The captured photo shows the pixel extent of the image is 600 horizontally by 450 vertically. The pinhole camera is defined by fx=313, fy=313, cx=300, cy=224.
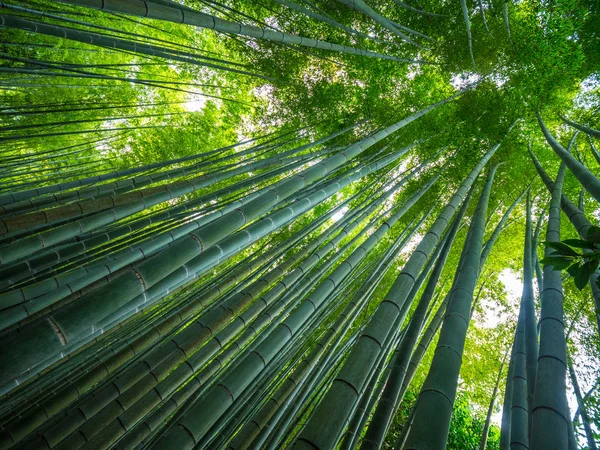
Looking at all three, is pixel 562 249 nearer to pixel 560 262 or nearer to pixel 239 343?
pixel 560 262

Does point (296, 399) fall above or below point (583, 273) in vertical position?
below

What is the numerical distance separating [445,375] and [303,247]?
8.89 ft

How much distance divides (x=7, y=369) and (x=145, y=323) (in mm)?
3014

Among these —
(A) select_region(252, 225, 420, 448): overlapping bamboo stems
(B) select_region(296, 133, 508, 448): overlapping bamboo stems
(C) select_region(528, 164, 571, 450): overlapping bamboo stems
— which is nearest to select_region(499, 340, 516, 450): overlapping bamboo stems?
(C) select_region(528, 164, 571, 450): overlapping bamboo stems

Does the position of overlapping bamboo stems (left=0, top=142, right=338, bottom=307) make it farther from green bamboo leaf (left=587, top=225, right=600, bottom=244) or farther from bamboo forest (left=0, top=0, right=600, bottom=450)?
green bamboo leaf (left=587, top=225, right=600, bottom=244)

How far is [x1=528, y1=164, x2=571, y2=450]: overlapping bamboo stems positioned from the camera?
1.10 meters

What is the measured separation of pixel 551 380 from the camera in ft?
4.11

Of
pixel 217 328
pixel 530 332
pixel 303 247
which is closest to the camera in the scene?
pixel 530 332

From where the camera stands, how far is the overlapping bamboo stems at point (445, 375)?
99cm

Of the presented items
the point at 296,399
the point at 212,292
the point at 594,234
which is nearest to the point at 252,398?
the point at 296,399

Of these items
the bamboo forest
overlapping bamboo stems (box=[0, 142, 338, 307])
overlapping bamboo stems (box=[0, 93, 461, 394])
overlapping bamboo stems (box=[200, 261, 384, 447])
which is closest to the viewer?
overlapping bamboo stems (box=[0, 93, 461, 394])

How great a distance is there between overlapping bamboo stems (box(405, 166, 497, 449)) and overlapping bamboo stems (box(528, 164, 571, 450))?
0.30m

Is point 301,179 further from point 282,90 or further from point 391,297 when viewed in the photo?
point 282,90

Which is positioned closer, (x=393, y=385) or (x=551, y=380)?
(x=551, y=380)
